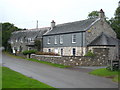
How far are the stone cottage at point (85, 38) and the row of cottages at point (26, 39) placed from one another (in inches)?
323

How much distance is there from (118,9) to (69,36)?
60.2 feet

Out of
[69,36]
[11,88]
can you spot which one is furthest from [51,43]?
[11,88]

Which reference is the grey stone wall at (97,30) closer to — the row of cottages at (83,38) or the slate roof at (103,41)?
the row of cottages at (83,38)

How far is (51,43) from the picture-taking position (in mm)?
44750

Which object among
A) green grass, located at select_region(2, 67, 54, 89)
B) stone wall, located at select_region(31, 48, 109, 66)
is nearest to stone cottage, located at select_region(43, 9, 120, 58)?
stone wall, located at select_region(31, 48, 109, 66)

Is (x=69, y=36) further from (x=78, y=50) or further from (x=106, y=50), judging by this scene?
(x=106, y=50)

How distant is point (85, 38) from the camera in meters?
36.2

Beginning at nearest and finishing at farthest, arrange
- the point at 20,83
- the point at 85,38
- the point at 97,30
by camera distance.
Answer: the point at 20,83 < the point at 85,38 < the point at 97,30

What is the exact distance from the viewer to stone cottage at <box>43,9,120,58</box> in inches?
1400

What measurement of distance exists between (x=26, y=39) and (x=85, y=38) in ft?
76.6

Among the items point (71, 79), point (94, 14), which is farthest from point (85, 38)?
point (94, 14)

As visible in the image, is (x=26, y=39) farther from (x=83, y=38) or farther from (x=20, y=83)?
(x=20, y=83)

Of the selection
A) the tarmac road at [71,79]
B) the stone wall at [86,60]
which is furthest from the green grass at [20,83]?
the stone wall at [86,60]

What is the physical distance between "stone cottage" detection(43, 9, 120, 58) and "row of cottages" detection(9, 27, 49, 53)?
8.20 m
